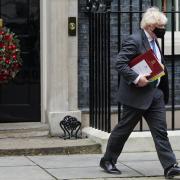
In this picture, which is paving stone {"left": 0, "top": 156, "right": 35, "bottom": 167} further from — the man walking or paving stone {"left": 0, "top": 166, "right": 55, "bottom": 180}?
the man walking

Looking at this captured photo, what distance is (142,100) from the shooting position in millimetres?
7379

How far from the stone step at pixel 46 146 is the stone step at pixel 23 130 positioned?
0.23 metres

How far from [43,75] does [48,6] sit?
3.26ft

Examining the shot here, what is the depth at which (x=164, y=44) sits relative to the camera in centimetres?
980

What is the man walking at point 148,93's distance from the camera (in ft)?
24.1

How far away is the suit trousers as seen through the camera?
290 inches

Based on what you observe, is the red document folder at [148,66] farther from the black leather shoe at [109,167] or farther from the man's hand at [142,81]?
the black leather shoe at [109,167]

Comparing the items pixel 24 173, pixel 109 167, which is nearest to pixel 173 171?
pixel 109 167

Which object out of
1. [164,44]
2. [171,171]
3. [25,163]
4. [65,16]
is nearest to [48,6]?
[65,16]

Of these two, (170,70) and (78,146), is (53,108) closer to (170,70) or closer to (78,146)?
(78,146)

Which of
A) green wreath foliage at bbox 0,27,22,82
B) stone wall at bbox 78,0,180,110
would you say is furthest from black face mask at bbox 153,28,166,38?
green wreath foliage at bbox 0,27,22,82

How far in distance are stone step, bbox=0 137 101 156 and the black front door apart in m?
0.81

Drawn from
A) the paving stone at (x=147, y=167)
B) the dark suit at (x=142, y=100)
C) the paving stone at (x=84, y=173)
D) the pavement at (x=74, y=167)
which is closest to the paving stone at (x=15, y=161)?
the pavement at (x=74, y=167)

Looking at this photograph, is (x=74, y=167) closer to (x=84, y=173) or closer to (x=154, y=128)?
(x=84, y=173)
